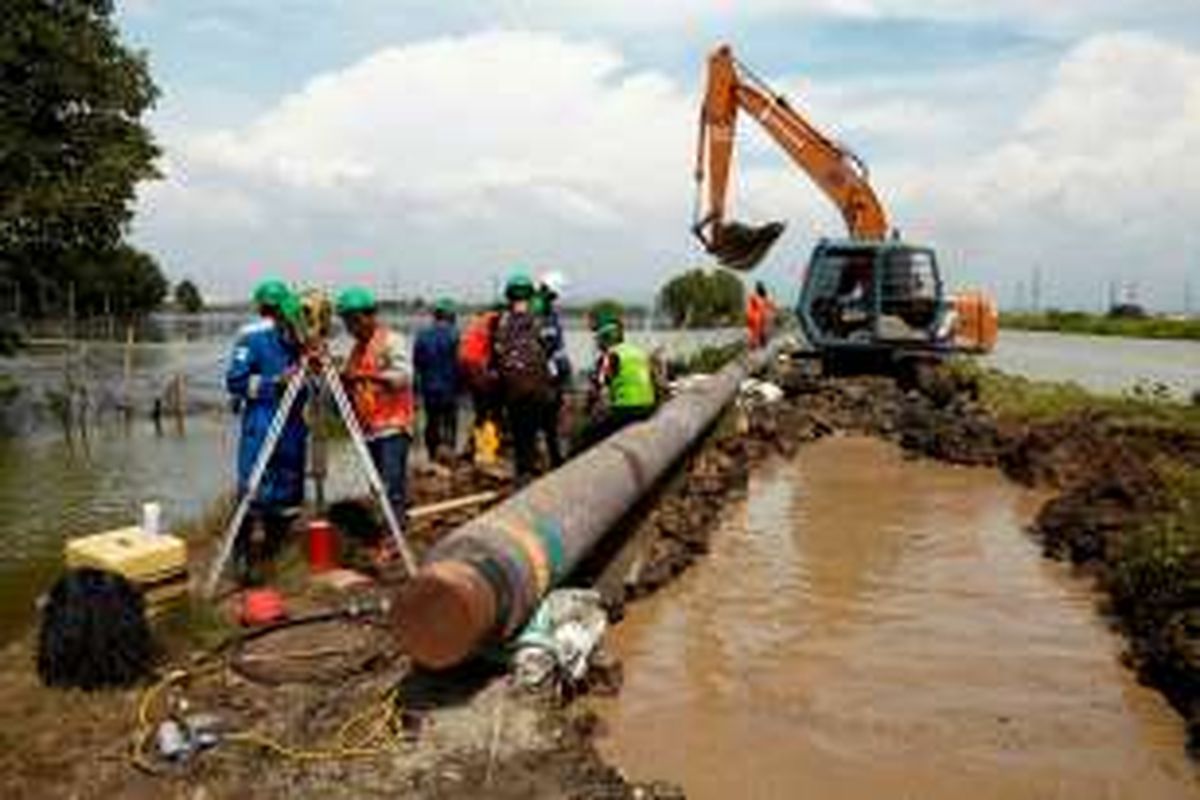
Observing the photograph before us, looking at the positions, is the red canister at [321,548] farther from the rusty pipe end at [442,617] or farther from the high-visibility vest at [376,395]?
the rusty pipe end at [442,617]

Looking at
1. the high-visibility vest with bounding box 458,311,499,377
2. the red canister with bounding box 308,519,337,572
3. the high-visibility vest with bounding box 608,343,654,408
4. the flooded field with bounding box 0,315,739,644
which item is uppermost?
the high-visibility vest with bounding box 458,311,499,377

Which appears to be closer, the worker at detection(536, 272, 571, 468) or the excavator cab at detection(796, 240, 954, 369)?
the worker at detection(536, 272, 571, 468)

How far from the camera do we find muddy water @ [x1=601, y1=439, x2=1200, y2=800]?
6.55m

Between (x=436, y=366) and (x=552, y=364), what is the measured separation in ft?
9.89

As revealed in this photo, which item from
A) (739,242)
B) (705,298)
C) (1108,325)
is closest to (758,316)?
(739,242)

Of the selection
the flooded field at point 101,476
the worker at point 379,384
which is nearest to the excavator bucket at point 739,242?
the flooded field at point 101,476

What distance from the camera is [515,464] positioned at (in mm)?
12328

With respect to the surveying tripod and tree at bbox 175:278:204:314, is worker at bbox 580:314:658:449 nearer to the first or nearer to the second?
the surveying tripod

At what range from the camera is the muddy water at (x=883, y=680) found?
6555 mm

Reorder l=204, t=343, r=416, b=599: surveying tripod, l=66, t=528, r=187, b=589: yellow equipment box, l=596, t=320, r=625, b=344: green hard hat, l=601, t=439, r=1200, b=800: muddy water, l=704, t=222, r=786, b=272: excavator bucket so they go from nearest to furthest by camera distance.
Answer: l=601, t=439, r=1200, b=800: muddy water → l=66, t=528, r=187, b=589: yellow equipment box → l=204, t=343, r=416, b=599: surveying tripod → l=596, t=320, r=625, b=344: green hard hat → l=704, t=222, r=786, b=272: excavator bucket

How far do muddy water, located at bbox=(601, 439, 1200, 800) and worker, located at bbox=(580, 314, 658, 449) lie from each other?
Answer: 1495mm

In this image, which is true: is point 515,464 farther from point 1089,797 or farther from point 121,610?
point 1089,797

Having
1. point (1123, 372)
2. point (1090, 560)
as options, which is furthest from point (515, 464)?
point (1123, 372)

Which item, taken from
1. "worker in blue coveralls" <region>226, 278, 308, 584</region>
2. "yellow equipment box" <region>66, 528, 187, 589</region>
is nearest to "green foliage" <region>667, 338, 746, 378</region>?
"worker in blue coveralls" <region>226, 278, 308, 584</region>
